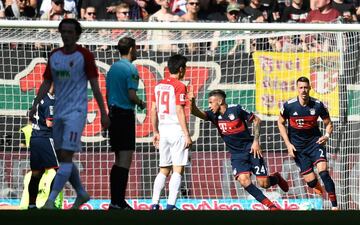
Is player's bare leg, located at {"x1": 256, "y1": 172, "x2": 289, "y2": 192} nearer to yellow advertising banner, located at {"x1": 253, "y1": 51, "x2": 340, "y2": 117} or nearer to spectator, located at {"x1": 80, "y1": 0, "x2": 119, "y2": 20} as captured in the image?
yellow advertising banner, located at {"x1": 253, "y1": 51, "x2": 340, "y2": 117}

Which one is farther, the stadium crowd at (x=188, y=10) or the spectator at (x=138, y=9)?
the spectator at (x=138, y=9)

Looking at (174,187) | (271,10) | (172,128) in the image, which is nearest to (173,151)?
(172,128)

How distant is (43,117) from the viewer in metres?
14.1

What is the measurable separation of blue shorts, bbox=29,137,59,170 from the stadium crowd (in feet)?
9.66

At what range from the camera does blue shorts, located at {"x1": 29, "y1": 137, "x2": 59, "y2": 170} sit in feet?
46.2

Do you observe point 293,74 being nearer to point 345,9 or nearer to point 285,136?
point 285,136

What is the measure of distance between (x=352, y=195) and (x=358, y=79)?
5.06 feet

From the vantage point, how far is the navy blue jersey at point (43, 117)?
553 inches

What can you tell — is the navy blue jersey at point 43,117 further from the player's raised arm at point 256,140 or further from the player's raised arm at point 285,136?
the player's raised arm at point 285,136

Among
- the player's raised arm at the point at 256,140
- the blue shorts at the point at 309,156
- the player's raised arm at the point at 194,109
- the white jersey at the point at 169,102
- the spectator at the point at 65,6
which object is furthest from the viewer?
the spectator at the point at 65,6

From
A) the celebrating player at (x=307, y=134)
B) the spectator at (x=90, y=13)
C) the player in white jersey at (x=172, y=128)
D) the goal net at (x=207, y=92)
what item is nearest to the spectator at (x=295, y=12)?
the goal net at (x=207, y=92)

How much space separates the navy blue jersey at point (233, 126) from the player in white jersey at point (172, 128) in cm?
172

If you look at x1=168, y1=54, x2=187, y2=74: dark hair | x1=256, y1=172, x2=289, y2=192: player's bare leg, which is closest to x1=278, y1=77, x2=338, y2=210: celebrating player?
x1=256, y1=172, x2=289, y2=192: player's bare leg
